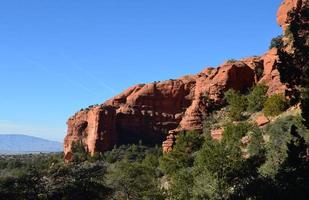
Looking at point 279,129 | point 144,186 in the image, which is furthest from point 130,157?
point 279,129

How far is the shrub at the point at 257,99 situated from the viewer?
2886 inches

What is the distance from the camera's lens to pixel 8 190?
1262 inches

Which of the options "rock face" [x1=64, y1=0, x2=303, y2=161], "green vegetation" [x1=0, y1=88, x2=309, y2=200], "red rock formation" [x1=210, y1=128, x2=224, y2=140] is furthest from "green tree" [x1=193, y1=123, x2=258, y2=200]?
"rock face" [x1=64, y1=0, x2=303, y2=161]

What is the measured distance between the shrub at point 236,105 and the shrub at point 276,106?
28.9 ft

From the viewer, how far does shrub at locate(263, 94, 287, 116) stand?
2484 inches

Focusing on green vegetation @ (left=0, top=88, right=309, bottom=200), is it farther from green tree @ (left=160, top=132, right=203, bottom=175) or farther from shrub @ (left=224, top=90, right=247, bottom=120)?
shrub @ (left=224, top=90, right=247, bottom=120)

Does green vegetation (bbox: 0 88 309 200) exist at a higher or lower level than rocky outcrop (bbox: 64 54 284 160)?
lower

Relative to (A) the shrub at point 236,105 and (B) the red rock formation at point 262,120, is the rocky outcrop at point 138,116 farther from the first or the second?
(B) the red rock formation at point 262,120

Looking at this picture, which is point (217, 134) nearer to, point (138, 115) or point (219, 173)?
point (219, 173)

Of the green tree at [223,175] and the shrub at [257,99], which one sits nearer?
the green tree at [223,175]

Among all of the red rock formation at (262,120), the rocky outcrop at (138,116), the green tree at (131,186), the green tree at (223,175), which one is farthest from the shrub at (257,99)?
the green tree at (223,175)

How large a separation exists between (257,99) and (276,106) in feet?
35.2

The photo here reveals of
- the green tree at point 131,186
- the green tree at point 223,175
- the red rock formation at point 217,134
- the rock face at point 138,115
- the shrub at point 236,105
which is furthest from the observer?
A: the rock face at point 138,115

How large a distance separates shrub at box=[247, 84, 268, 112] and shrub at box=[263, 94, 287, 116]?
7.35 metres
